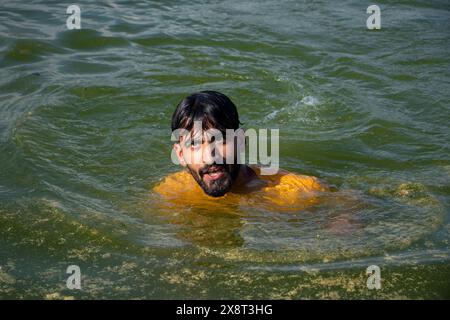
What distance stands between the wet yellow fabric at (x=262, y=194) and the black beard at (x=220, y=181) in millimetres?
168

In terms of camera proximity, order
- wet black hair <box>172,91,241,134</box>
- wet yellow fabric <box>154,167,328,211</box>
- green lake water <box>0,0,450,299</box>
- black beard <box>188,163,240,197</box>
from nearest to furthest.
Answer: green lake water <box>0,0,450,299</box> < wet black hair <box>172,91,241,134</box> < black beard <box>188,163,240,197</box> < wet yellow fabric <box>154,167,328,211</box>

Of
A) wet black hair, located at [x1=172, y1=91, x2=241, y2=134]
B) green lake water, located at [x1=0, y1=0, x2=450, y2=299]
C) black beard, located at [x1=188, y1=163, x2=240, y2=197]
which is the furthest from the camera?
black beard, located at [x1=188, y1=163, x2=240, y2=197]

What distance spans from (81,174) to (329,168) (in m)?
2.02

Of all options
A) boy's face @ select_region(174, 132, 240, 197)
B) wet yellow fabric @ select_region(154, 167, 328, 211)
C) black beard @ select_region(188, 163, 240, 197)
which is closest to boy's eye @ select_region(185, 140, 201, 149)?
boy's face @ select_region(174, 132, 240, 197)

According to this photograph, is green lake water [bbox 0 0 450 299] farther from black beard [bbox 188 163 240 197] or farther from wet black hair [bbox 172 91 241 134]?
wet black hair [bbox 172 91 241 134]

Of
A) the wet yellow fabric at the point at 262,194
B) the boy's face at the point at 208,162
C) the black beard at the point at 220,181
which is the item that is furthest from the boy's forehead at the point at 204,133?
the wet yellow fabric at the point at 262,194

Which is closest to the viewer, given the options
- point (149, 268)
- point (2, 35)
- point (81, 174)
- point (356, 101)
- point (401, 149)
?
point (149, 268)

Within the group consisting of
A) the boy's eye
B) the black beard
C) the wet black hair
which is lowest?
the black beard

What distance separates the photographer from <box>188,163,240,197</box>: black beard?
4593mm

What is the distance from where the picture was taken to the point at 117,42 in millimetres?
8586

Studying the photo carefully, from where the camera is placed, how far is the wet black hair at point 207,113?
4488 mm

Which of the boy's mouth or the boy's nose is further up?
the boy's nose

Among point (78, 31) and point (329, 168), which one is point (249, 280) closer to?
point (329, 168)
